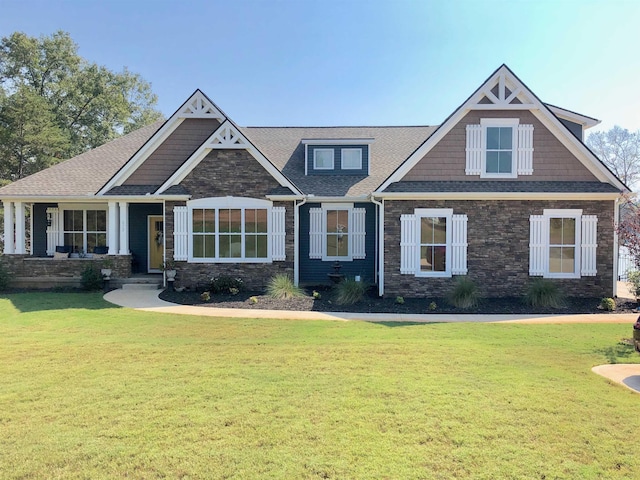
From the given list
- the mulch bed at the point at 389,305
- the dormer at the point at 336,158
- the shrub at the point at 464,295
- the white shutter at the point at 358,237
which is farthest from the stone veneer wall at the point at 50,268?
the shrub at the point at 464,295

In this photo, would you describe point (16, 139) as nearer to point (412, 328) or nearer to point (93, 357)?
point (93, 357)

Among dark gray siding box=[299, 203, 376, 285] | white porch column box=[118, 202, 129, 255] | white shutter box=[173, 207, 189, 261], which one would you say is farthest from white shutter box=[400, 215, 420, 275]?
white porch column box=[118, 202, 129, 255]

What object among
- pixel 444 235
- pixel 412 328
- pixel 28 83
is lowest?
pixel 412 328

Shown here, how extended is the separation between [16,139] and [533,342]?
109 feet

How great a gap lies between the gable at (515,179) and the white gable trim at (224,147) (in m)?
4.53

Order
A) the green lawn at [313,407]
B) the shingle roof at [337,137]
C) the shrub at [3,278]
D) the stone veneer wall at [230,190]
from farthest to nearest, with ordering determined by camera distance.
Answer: the shingle roof at [337,137] < the shrub at [3,278] < the stone veneer wall at [230,190] < the green lawn at [313,407]

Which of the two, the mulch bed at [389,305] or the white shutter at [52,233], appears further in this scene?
the white shutter at [52,233]

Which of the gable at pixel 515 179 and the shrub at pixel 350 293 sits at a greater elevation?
the gable at pixel 515 179

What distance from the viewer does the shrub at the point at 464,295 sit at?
11500 millimetres

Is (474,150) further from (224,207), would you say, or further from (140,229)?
(140,229)

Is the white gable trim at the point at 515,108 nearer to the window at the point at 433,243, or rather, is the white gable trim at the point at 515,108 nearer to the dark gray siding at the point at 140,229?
the window at the point at 433,243

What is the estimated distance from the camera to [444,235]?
12797mm

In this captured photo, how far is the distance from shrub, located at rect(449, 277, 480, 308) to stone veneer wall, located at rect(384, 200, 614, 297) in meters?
0.85

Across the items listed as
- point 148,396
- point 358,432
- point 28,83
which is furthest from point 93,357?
point 28,83
